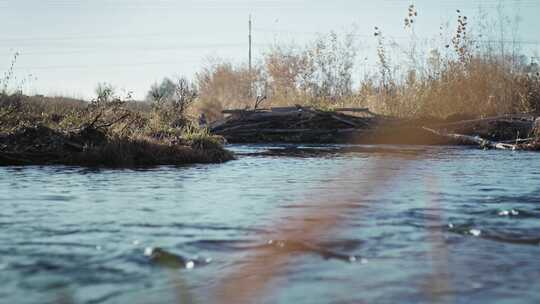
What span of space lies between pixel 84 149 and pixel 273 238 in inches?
305

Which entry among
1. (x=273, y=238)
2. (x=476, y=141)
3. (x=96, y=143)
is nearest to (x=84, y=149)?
(x=96, y=143)

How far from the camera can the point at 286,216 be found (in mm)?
6062

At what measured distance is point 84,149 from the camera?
39.1 ft

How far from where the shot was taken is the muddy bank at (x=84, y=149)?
1183 centimetres

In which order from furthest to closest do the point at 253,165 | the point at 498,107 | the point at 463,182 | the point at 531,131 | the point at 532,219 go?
the point at 498,107 < the point at 531,131 < the point at 253,165 < the point at 463,182 < the point at 532,219

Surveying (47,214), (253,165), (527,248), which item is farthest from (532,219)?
(253,165)

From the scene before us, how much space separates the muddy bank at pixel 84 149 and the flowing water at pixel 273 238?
2292 millimetres

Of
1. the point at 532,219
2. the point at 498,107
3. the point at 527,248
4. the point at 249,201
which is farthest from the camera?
the point at 498,107

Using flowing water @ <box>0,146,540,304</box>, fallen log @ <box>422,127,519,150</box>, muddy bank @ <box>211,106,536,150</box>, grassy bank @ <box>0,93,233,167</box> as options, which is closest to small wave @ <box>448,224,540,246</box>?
flowing water @ <box>0,146,540,304</box>

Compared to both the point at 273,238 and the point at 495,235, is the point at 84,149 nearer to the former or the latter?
the point at 273,238

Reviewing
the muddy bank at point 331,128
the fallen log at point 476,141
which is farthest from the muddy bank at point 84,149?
the muddy bank at point 331,128

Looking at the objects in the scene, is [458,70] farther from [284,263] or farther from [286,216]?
[284,263]

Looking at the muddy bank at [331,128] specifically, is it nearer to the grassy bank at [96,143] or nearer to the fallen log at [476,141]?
the fallen log at [476,141]

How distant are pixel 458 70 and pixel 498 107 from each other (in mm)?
1763
